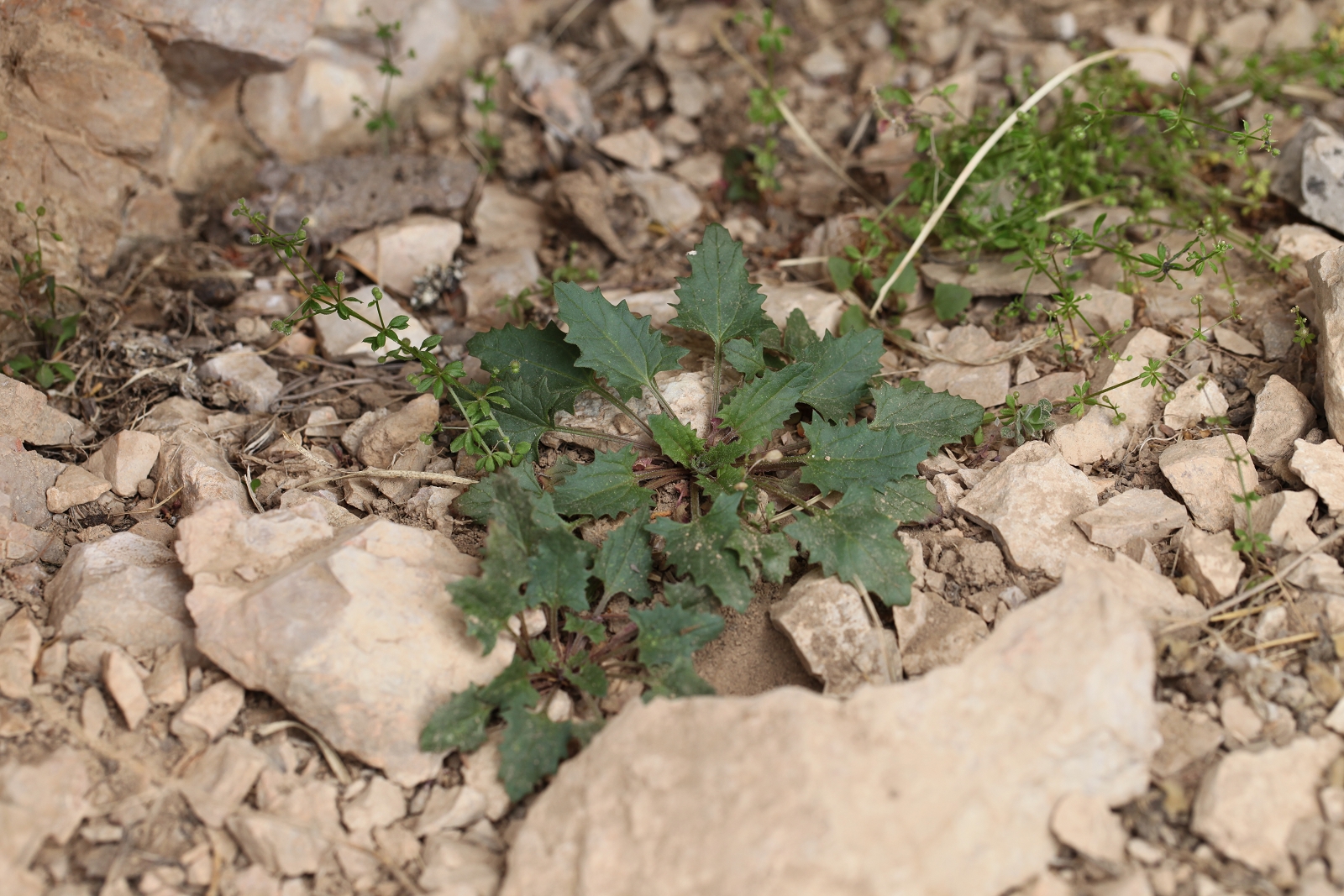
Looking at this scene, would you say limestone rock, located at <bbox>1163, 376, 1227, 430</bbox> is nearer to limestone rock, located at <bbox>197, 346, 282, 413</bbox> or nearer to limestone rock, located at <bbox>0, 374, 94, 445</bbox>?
limestone rock, located at <bbox>197, 346, 282, 413</bbox>

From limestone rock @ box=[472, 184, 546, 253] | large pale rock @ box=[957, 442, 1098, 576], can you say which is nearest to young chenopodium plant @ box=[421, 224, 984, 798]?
large pale rock @ box=[957, 442, 1098, 576]

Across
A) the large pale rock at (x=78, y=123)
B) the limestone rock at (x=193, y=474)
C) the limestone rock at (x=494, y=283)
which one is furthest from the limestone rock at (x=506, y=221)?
the limestone rock at (x=193, y=474)

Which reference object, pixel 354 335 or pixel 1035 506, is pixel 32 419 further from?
pixel 1035 506

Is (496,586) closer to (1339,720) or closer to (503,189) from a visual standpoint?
(1339,720)

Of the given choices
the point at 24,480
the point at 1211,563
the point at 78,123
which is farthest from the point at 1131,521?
the point at 78,123

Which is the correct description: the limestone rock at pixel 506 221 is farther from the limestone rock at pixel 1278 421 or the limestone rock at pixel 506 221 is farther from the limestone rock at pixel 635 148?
the limestone rock at pixel 1278 421

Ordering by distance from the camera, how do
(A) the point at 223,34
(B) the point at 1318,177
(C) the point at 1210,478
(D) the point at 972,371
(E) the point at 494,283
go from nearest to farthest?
(C) the point at 1210,478
(D) the point at 972,371
(B) the point at 1318,177
(A) the point at 223,34
(E) the point at 494,283
